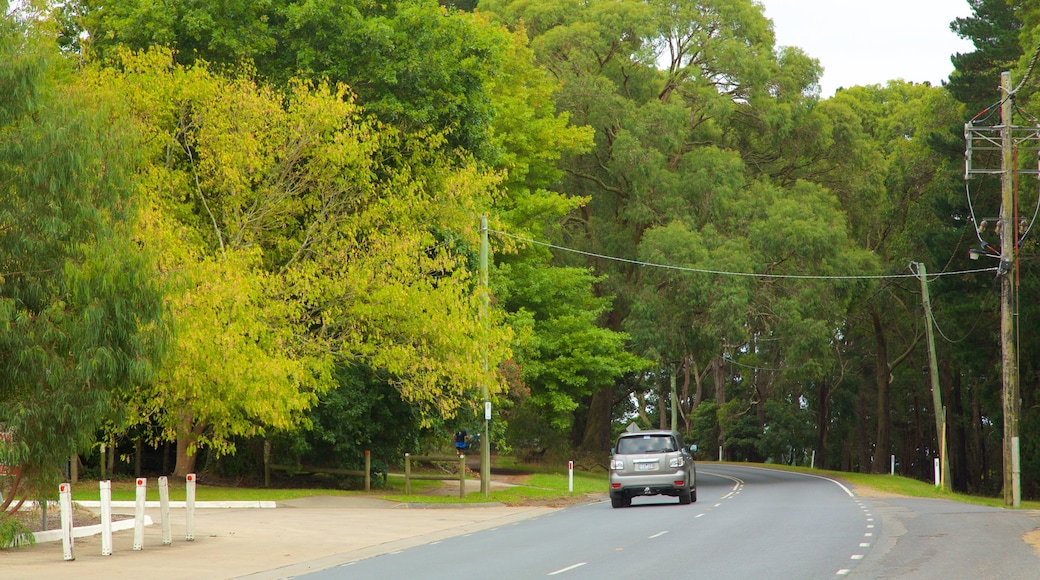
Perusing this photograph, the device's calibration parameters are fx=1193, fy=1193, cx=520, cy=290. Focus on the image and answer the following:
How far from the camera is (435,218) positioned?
105ft

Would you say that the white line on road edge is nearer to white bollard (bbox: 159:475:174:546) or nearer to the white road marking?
white bollard (bbox: 159:475:174:546)

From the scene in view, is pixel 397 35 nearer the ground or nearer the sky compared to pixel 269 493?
nearer the sky

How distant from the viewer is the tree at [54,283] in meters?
16.1

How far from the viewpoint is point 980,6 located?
5362 cm

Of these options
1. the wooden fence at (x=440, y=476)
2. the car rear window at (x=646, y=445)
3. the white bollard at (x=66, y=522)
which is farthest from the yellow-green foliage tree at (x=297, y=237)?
the white bollard at (x=66, y=522)

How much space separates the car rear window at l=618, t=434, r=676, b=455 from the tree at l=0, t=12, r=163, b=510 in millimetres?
14561

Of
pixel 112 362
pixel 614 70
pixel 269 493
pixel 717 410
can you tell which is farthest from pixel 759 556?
pixel 717 410

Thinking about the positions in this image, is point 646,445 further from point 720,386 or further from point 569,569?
point 720,386

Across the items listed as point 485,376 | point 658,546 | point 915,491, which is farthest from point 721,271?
point 658,546

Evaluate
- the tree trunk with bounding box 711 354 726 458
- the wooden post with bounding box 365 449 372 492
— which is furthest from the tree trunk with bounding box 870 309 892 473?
the wooden post with bounding box 365 449 372 492

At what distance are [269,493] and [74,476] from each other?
5.41 meters

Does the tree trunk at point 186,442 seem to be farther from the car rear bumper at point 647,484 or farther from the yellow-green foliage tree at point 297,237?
the car rear bumper at point 647,484

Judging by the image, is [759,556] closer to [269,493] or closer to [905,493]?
[269,493]

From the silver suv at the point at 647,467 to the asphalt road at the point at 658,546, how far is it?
0.49 metres
